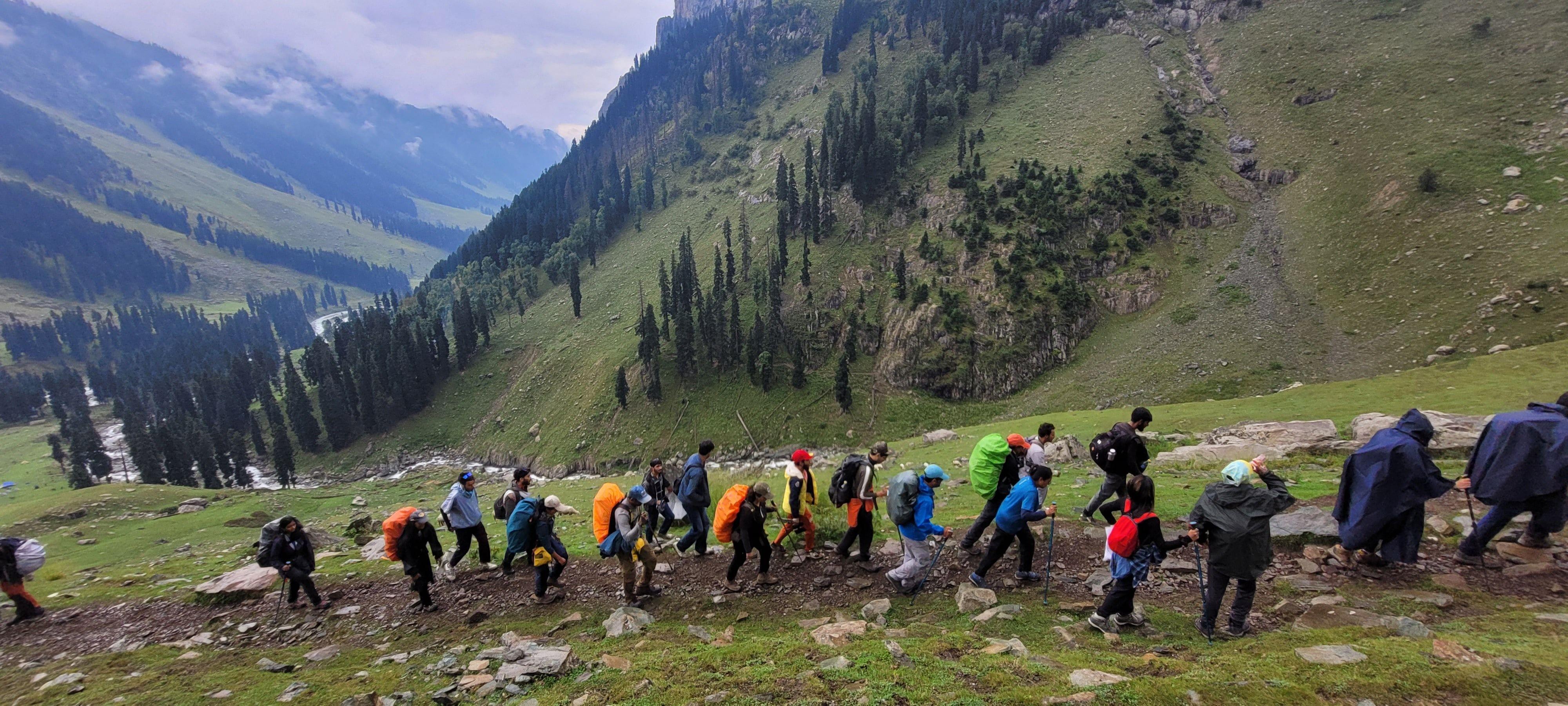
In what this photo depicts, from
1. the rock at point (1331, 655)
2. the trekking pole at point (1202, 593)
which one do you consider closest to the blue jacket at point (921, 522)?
the trekking pole at point (1202, 593)

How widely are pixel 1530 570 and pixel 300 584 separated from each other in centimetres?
2714

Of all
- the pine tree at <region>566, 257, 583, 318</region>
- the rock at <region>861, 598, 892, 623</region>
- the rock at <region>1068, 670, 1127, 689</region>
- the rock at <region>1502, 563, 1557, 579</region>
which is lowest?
the rock at <region>861, 598, 892, 623</region>

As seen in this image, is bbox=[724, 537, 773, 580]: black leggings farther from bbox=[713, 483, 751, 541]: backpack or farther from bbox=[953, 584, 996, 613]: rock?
bbox=[953, 584, 996, 613]: rock

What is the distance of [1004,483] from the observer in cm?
1203

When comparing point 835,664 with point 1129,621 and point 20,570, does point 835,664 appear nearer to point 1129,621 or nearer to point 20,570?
point 1129,621

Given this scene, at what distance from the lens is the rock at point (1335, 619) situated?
889 centimetres

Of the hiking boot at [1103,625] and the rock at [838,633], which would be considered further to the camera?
the rock at [838,633]

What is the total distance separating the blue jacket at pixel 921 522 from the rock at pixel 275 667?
43.1 ft

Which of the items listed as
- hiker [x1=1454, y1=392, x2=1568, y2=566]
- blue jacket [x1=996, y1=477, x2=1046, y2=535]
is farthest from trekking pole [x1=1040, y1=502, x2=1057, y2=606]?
hiker [x1=1454, y1=392, x2=1568, y2=566]

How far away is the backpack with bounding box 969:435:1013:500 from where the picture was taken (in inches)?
470

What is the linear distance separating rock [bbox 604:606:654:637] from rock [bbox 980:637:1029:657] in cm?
714

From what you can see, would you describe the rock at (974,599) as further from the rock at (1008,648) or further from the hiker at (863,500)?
the hiker at (863,500)

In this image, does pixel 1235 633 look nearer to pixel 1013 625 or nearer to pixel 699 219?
pixel 1013 625

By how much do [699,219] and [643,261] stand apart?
51.1ft
